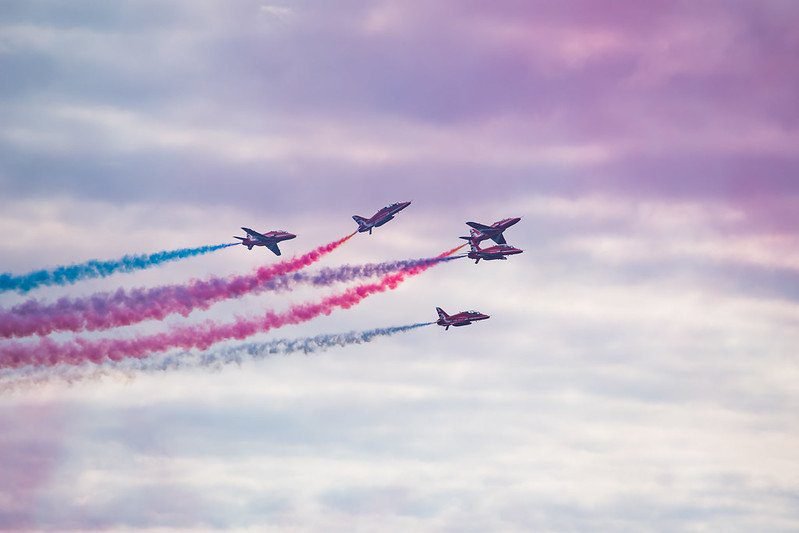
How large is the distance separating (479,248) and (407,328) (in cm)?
1483

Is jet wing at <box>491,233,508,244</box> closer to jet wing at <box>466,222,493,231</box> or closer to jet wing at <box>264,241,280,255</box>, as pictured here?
jet wing at <box>466,222,493,231</box>

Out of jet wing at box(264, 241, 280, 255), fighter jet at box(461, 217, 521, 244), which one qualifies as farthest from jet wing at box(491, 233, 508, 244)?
jet wing at box(264, 241, 280, 255)

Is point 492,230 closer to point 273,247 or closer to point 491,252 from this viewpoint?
point 491,252

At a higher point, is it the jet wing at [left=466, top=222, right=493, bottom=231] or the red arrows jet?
the jet wing at [left=466, top=222, right=493, bottom=231]

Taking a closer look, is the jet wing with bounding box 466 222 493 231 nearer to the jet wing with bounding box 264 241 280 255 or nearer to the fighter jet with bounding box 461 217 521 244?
the fighter jet with bounding box 461 217 521 244

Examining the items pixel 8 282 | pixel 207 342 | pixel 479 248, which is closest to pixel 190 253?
pixel 207 342

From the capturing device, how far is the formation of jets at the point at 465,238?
188m

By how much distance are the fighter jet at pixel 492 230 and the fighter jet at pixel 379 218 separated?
9.33 meters

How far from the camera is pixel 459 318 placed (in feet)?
635

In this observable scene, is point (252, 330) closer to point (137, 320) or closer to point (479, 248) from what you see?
point (137, 320)

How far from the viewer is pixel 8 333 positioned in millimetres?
160000

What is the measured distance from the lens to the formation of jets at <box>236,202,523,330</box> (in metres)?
188

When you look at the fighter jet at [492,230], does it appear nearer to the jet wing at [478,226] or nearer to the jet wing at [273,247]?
the jet wing at [478,226]

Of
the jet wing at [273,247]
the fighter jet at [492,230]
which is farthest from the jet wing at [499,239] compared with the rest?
the jet wing at [273,247]
